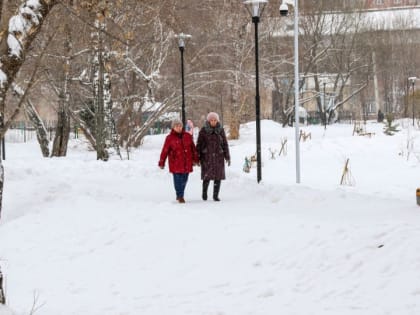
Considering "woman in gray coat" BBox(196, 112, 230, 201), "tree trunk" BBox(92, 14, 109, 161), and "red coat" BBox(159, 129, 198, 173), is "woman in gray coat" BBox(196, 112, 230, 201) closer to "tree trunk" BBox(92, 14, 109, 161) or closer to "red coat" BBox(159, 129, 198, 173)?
"red coat" BBox(159, 129, 198, 173)

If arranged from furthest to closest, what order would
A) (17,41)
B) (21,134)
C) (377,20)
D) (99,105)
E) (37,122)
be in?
(377,20), (21,134), (37,122), (99,105), (17,41)

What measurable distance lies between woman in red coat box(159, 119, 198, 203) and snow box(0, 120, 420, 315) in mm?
623

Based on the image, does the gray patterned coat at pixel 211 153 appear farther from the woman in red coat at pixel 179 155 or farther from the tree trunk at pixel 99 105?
the tree trunk at pixel 99 105

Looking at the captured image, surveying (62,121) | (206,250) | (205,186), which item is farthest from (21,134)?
(206,250)

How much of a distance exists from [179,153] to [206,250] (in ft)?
13.3

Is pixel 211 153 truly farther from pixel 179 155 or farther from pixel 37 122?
pixel 37 122

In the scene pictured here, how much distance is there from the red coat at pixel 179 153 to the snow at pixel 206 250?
2.51 ft

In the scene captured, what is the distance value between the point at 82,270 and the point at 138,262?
70 centimetres

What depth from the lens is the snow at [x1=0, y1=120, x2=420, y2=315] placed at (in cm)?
653

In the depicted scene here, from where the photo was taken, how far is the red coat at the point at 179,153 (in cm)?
1259

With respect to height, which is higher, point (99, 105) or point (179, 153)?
point (99, 105)

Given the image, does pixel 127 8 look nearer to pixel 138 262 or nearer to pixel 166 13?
pixel 166 13

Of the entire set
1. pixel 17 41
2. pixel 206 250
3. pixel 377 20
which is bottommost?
pixel 206 250

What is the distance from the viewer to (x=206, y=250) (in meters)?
8.80
